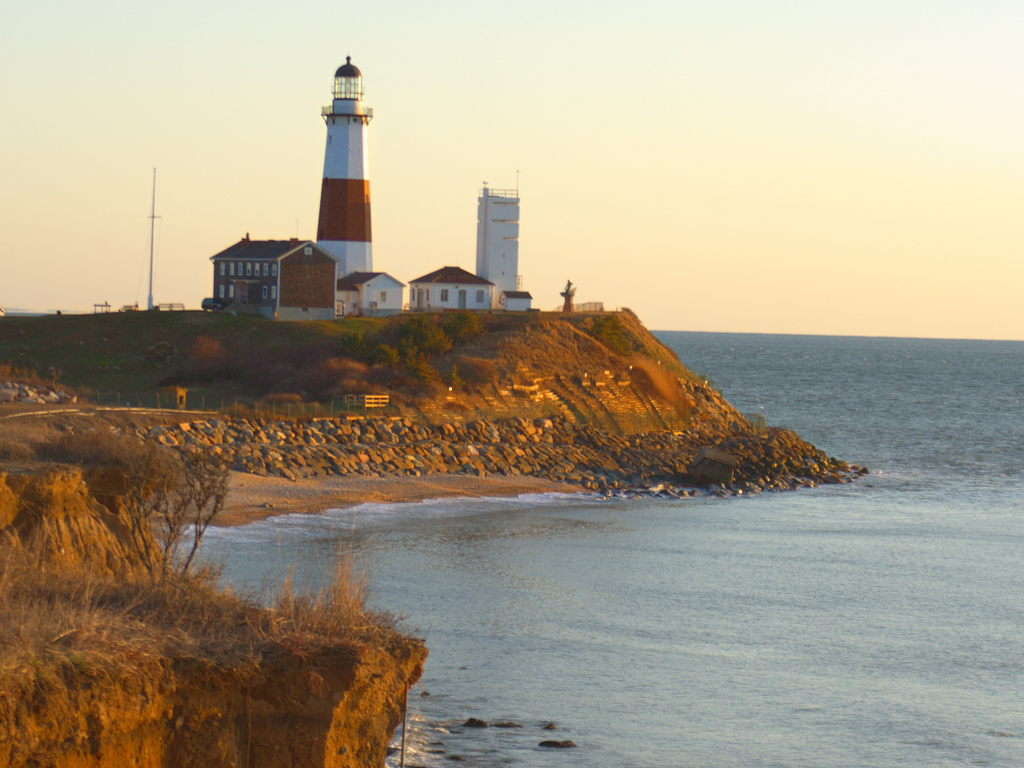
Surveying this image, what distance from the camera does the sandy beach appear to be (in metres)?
30.3

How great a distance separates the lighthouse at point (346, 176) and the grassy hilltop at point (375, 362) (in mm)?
6372

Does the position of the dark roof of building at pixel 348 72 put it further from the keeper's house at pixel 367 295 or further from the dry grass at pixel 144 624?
the dry grass at pixel 144 624

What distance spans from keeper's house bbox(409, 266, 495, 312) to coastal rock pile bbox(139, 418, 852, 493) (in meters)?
21.7

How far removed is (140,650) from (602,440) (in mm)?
39543

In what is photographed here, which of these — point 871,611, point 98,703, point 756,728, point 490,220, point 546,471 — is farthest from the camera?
point 490,220

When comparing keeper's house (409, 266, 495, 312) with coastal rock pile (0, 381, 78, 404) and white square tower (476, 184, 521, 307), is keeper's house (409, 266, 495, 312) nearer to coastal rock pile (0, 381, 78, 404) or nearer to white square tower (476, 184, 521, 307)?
white square tower (476, 184, 521, 307)

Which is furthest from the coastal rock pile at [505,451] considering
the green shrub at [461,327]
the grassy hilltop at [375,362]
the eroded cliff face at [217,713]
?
the eroded cliff face at [217,713]

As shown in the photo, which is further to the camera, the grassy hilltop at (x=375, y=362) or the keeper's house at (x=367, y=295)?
the keeper's house at (x=367, y=295)

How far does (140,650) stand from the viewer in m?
7.94

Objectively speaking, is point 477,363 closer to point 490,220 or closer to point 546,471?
point 546,471

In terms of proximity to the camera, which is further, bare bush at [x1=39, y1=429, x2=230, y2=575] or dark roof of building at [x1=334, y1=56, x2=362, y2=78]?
dark roof of building at [x1=334, y1=56, x2=362, y2=78]

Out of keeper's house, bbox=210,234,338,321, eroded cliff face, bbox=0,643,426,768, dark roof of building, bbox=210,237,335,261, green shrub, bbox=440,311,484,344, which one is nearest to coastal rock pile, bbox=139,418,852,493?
green shrub, bbox=440,311,484,344

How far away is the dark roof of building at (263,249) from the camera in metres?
59.9

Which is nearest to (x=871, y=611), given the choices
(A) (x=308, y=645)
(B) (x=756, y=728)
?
(B) (x=756, y=728)
